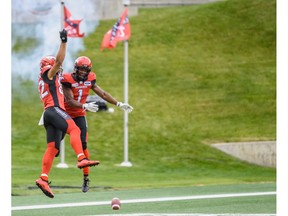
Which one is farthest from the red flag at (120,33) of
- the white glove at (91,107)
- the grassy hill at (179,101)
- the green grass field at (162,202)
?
the white glove at (91,107)

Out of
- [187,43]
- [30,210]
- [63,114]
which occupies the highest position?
[187,43]

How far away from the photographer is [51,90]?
16.0m

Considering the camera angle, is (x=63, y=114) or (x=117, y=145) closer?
(x=63, y=114)

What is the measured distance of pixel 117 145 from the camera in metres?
39.0

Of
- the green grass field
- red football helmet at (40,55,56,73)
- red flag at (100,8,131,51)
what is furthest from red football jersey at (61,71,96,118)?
red flag at (100,8,131,51)

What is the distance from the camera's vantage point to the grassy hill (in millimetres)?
33406

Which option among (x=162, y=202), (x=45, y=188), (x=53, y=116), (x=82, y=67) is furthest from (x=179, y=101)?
(x=45, y=188)

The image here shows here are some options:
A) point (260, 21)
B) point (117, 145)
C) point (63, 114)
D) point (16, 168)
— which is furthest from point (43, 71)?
point (260, 21)

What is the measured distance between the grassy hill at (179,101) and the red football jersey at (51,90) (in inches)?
347

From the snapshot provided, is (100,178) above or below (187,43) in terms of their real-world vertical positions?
below

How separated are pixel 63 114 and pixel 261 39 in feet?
127

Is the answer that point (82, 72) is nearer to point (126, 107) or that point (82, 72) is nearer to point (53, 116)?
point (53, 116)

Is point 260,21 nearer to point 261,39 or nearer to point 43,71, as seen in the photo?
point 261,39

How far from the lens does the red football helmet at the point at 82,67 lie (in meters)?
16.1
